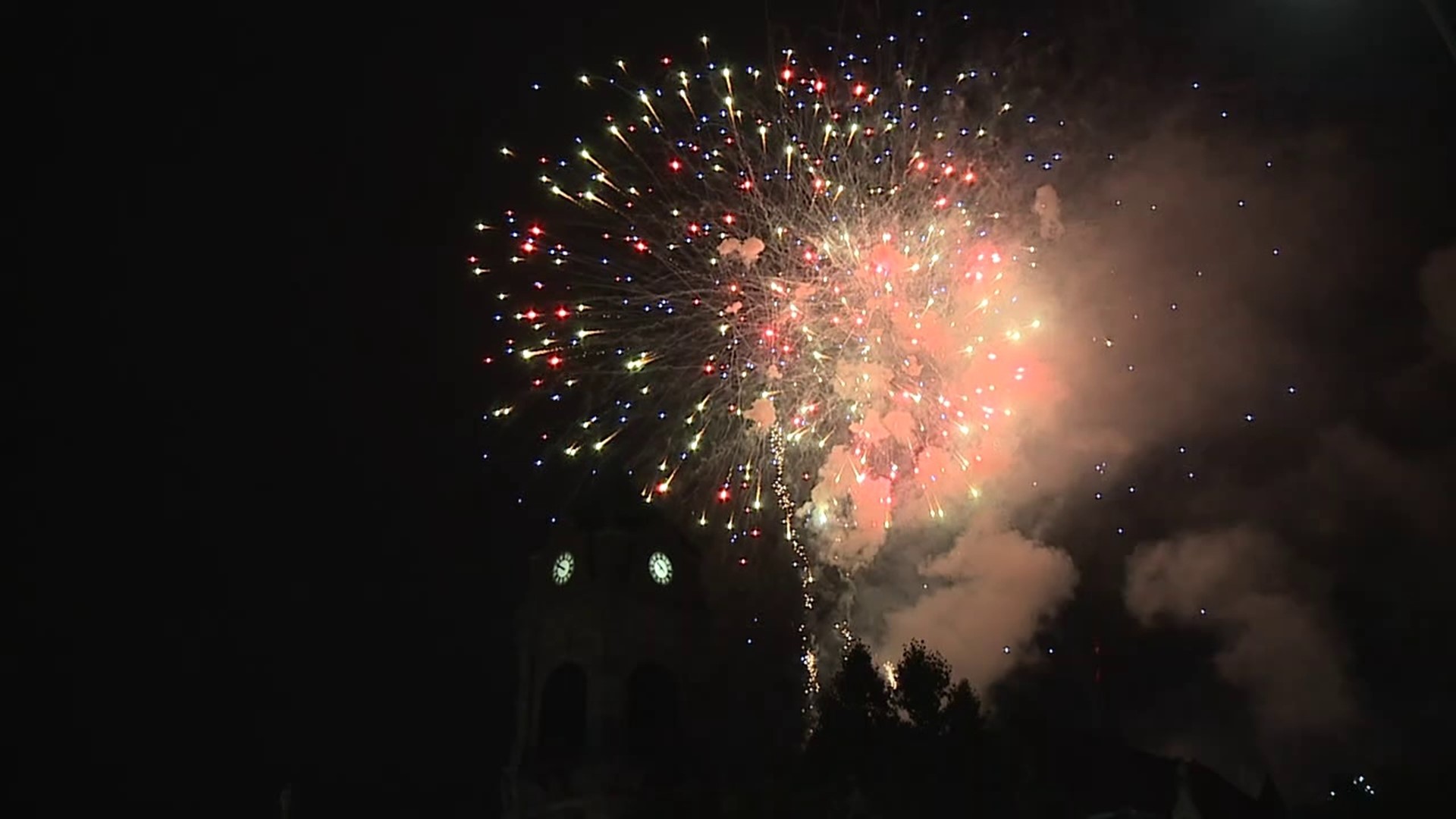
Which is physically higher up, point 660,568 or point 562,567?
point 562,567

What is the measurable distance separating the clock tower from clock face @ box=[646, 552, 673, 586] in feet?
0.14

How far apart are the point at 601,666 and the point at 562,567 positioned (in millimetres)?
4695

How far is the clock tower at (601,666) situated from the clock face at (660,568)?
0.14 ft

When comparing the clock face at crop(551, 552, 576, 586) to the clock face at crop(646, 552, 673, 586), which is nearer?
the clock face at crop(551, 552, 576, 586)

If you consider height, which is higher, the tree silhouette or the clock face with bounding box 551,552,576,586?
the clock face with bounding box 551,552,576,586

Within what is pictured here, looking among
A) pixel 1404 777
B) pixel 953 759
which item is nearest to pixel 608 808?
pixel 953 759

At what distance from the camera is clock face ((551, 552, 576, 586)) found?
2066 inches

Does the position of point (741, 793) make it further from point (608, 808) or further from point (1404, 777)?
point (1404, 777)

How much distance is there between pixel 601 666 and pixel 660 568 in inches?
193

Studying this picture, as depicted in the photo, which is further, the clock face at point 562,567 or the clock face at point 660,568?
the clock face at point 660,568

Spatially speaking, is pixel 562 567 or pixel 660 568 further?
pixel 660 568

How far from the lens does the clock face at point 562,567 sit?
52469 millimetres

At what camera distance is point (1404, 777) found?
42438 millimetres

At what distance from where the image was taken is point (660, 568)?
174ft
